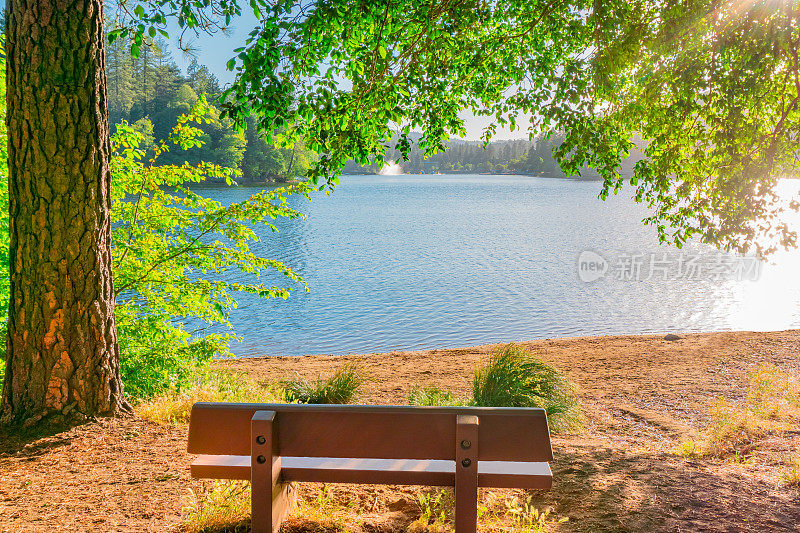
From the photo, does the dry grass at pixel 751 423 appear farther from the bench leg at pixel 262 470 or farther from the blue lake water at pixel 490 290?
the blue lake water at pixel 490 290

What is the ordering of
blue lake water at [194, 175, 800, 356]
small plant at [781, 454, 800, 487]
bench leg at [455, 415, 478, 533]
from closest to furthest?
bench leg at [455, 415, 478, 533]
small plant at [781, 454, 800, 487]
blue lake water at [194, 175, 800, 356]

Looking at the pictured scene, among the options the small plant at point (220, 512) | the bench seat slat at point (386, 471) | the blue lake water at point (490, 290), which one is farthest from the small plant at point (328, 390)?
the bench seat slat at point (386, 471)

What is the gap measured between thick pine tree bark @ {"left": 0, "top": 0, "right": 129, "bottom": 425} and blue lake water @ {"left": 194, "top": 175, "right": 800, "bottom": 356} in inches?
202

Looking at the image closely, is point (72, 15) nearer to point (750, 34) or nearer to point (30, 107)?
point (30, 107)

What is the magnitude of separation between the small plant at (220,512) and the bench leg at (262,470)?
284mm

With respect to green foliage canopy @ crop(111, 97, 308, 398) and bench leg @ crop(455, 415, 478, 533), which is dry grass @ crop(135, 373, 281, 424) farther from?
bench leg @ crop(455, 415, 478, 533)

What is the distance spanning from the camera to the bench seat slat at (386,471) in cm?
271

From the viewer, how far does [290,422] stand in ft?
8.87

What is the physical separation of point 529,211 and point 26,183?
183 feet

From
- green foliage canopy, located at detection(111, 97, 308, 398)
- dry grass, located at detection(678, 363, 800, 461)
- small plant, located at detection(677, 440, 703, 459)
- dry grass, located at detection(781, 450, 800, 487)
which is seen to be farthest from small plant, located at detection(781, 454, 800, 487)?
green foliage canopy, located at detection(111, 97, 308, 398)

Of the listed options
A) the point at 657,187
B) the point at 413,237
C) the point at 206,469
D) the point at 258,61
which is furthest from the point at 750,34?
the point at 413,237

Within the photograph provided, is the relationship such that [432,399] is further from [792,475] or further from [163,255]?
[792,475]

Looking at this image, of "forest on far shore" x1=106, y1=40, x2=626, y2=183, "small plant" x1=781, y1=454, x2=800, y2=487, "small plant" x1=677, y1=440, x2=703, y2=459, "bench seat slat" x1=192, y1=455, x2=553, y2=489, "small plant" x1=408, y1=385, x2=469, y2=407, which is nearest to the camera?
"bench seat slat" x1=192, y1=455, x2=553, y2=489

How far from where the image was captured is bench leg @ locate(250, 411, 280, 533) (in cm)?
264
